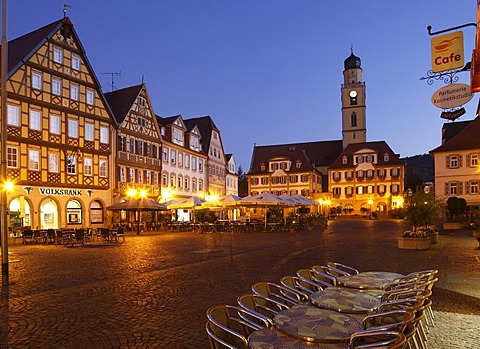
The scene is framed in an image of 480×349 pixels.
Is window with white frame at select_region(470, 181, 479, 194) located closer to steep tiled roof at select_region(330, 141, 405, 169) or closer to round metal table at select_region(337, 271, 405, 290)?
steep tiled roof at select_region(330, 141, 405, 169)

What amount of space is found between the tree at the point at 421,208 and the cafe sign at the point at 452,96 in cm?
1132

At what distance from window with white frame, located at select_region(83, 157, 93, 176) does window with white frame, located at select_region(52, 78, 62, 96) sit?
515 cm

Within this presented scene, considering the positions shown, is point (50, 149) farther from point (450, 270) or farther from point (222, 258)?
point (450, 270)

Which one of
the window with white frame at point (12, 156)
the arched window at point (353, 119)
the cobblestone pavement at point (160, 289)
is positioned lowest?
the cobblestone pavement at point (160, 289)

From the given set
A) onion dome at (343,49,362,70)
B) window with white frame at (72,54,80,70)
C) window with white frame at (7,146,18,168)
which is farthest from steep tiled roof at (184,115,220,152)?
onion dome at (343,49,362,70)

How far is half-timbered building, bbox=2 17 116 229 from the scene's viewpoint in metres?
26.7

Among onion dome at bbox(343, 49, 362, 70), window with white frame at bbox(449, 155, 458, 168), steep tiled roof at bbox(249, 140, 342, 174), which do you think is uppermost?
onion dome at bbox(343, 49, 362, 70)

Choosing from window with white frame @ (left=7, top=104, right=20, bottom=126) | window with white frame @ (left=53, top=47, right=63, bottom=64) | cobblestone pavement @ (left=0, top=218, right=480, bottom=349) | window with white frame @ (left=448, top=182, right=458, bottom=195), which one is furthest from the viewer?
window with white frame @ (left=448, top=182, right=458, bottom=195)

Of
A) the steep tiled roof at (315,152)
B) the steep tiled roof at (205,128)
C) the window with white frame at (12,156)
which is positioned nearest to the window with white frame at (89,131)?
the window with white frame at (12,156)

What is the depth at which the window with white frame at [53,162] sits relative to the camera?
28.7m

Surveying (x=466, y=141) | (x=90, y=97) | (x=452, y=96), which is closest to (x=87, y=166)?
(x=90, y=97)

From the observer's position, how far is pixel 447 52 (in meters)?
8.09

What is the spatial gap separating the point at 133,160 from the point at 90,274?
999 inches

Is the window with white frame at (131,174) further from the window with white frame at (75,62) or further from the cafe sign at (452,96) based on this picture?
the cafe sign at (452,96)
